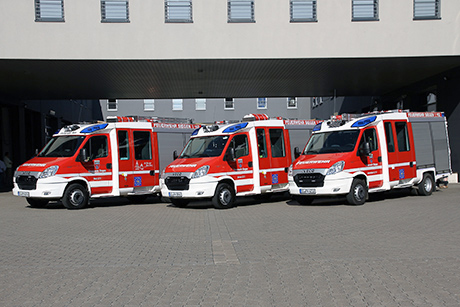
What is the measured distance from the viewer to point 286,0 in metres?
21.6

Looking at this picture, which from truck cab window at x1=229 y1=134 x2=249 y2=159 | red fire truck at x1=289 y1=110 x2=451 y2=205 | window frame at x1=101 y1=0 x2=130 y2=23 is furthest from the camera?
window frame at x1=101 y1=0 x2=130 y2=23

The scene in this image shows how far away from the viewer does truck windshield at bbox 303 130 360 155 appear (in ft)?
51.4

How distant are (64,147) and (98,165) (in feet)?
3.69

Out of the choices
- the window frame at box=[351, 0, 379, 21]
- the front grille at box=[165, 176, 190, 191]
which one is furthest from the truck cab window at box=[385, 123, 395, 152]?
the window frame at box=[351, 0, 379, 21]

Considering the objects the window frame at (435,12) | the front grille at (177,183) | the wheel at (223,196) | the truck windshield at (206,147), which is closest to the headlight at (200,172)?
the front grille at (177,183)

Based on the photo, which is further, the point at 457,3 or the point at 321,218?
the point at 457,3

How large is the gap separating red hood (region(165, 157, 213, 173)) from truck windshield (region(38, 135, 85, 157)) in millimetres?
2921

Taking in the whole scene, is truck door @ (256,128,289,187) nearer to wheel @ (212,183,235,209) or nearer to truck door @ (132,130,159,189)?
wheel @ (212,183,235,209)

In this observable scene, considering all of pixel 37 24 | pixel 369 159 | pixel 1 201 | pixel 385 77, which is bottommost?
pixel 1 201

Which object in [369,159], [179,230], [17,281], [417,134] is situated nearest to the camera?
[17,281]

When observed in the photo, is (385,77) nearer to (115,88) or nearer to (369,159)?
(369,159)

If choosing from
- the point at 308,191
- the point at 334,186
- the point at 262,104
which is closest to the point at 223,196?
the point at 308,191

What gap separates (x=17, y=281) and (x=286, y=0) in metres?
17.5

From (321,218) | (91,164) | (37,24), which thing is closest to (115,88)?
(37,24)
